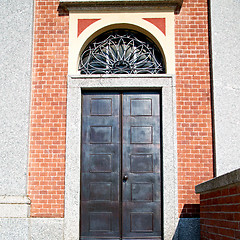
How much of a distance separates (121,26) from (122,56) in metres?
0.57

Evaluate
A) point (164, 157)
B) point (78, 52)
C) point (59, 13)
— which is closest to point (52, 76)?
point (78, 52)

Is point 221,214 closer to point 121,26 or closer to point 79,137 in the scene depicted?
point 79,137

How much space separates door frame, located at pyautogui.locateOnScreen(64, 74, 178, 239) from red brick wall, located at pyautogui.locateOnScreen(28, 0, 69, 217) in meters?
0.14

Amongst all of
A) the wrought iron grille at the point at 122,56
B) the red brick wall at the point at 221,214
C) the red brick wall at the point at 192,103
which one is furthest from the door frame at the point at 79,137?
the red brick wall at the point at 221,214

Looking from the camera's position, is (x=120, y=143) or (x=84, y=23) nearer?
(x=120, y=143)

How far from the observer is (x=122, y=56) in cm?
820

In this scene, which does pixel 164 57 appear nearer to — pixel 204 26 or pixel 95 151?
pixel 204 26

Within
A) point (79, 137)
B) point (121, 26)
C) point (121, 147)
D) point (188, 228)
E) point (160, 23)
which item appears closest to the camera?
point (188, 228)

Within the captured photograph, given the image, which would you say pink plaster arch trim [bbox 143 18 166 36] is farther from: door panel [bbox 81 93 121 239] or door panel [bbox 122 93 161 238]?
door panel [bbox 81 93 121 239]

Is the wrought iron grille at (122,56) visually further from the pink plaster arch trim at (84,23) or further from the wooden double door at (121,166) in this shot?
the wooden double door at (121,166)

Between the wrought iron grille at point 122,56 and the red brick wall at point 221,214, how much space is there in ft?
8.72

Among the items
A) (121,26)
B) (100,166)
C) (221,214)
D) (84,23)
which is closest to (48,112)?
(100,166)

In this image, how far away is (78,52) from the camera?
8.09 meters

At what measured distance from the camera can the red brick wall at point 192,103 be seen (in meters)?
7.64
